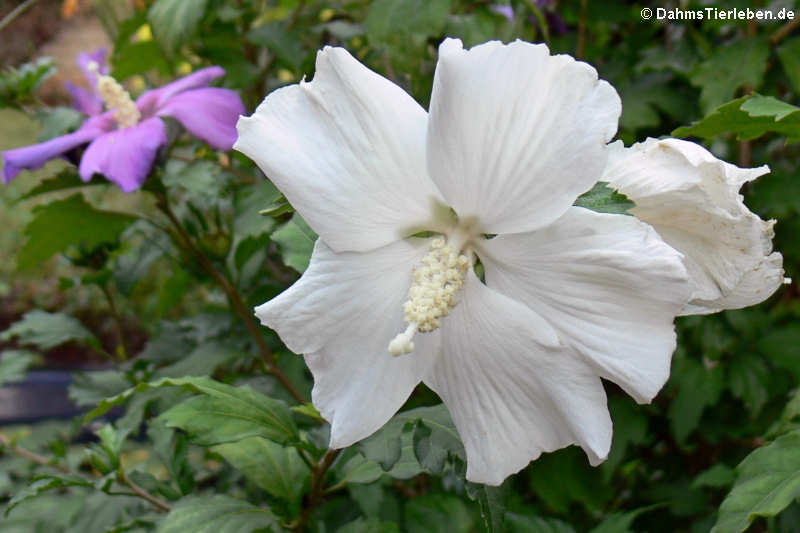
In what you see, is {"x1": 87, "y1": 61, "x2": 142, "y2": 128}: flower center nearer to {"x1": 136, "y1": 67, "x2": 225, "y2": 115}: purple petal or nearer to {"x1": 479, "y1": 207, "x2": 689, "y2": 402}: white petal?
{"x1": 136, "y1": 67, "x2": 225, "y2": 115}: purple petal

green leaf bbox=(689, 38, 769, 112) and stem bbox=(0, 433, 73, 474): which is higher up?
green leaf bbox=(689, 38, 769, 112)

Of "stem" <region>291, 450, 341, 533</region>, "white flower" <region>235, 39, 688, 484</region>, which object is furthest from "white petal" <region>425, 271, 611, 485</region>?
"stem" <region>291, 450, 341, 533</region>

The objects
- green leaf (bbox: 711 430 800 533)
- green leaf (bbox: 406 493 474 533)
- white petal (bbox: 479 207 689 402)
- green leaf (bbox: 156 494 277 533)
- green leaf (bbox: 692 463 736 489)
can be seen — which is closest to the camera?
white petal (bbox: 479 207 689 402)

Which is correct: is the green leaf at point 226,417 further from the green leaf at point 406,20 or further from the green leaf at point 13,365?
the green leaf at point 13,365

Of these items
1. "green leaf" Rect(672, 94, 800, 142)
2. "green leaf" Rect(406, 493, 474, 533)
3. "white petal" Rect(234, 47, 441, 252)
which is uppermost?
"white petal" Rect(234, 47, 441, 252)

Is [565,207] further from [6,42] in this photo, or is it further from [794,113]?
[6,42]

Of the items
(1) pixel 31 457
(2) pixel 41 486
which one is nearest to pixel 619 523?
(2) pixel 41 486

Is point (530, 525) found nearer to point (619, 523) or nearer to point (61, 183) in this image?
point (619, 523)
